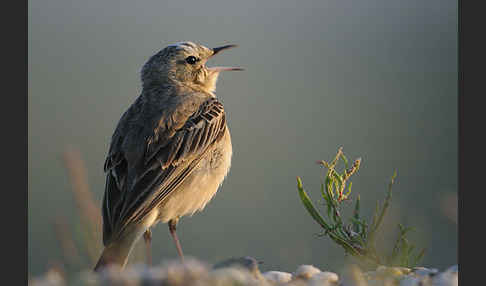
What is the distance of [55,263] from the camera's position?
11.7 feet

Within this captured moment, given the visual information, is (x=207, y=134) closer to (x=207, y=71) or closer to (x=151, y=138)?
(x=151, y=138)

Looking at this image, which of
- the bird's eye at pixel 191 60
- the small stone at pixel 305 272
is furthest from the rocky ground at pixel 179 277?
the bird's eye at pixel 191 60

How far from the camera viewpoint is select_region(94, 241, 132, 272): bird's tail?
4683 mm

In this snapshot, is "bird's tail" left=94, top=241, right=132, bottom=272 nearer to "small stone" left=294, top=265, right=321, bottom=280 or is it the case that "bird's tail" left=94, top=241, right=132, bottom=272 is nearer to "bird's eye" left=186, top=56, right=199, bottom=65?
"small stone" left=294, top=265, right=321, bottom=280

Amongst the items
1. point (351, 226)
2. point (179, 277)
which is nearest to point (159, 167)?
point (351, 226)

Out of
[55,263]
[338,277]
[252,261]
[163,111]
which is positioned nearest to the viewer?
[55,263]

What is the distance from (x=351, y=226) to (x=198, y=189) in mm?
1575

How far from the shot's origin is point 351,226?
5.04 m

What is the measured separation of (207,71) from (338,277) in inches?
150

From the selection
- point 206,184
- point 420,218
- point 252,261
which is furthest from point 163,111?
point 420,218

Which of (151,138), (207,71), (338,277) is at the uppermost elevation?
(207,71)

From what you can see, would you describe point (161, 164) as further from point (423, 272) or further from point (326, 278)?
point (423, 272)

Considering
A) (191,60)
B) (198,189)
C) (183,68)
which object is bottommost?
(198,189)

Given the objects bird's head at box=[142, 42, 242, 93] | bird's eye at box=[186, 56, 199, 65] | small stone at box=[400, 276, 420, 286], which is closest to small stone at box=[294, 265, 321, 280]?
small stone at box=[400, 276, 420, 286]
